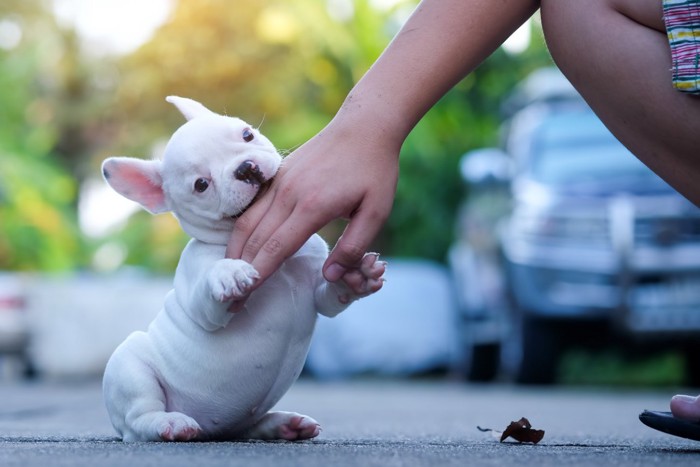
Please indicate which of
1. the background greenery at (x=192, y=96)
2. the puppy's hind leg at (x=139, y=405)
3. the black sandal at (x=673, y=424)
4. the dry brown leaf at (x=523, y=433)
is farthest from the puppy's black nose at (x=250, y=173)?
the background greenery at (x=192, y=96)

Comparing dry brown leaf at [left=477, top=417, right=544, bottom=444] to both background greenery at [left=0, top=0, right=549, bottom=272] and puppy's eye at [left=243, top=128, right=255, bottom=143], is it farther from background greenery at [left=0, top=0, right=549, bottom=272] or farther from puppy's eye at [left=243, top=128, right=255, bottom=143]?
background greenery at [left=0, top=0, right=549, bottom=272]

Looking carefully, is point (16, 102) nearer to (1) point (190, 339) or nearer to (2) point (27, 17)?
(2) point (27, 17)

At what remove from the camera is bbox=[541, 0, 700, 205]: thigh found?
220cm

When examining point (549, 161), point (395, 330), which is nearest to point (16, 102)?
point (395, 330)

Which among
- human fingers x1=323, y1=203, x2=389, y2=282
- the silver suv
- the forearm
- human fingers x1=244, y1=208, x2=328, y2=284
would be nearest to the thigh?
the forearm

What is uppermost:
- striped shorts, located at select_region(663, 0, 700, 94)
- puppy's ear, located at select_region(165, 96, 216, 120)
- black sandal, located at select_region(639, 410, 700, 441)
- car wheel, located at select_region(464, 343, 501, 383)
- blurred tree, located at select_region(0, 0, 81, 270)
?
blurred tree, located at select_region(0, 0, 81, 270)

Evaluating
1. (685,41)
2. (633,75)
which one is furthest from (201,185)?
(685,41)

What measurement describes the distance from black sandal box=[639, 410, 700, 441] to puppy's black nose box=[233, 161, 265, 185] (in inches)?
37.8

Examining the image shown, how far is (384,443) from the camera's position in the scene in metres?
2.47

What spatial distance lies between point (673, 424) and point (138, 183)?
1.32 meters

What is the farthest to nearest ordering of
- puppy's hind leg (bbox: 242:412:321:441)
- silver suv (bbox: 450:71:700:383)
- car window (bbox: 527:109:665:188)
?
1. car window (bbox: 527:109:665:188)
2. silver suv (bbox: 450:71:700:383)
3. puppy's hind leg (bbox: 242:412:321:441)

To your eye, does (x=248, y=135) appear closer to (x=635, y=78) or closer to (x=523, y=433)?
(x=635, y=78)

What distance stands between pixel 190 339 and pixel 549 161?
5912mm

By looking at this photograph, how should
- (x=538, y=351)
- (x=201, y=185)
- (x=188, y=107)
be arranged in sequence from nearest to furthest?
(x=201, y=185) < (x=188, y=107) < (x=538, y=351)
